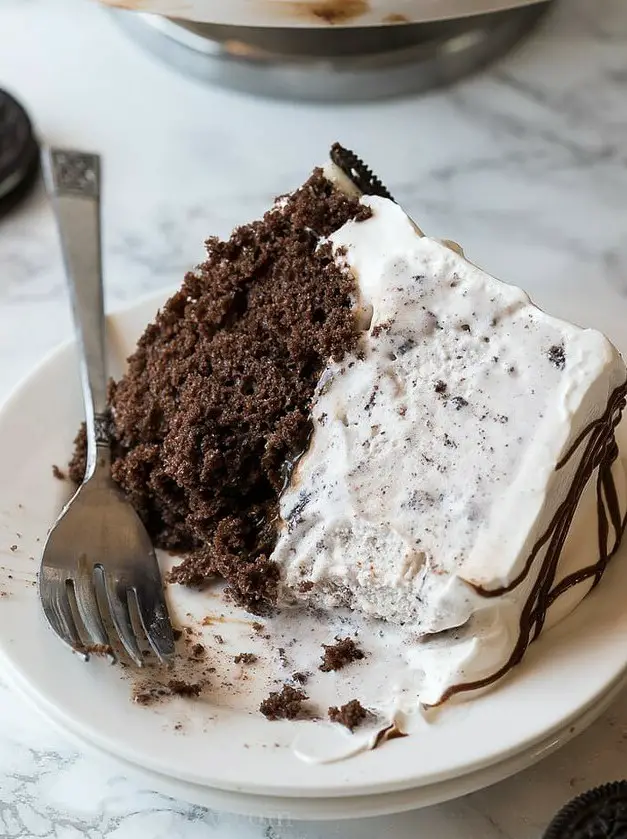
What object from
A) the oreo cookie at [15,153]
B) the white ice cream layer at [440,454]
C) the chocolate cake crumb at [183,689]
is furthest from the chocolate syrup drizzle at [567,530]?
the oreo cookie at [15,153]

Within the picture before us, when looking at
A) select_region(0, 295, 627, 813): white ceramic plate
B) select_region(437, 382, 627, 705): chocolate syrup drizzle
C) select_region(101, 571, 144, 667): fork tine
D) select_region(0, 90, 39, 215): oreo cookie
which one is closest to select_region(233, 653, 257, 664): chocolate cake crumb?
select_region(0, 295, 627, 813): white ceramic plate

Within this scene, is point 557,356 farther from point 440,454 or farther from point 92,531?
point 92,531

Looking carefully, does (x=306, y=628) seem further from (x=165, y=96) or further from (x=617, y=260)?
(x=165, y=96)


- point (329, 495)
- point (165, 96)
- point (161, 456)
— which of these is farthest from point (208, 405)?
point (165, 96)

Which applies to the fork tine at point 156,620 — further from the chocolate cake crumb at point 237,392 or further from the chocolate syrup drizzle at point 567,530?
the chocolate syrup drizzle at point 567,530

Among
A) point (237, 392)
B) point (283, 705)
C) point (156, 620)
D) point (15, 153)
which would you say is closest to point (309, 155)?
point (15, 153)

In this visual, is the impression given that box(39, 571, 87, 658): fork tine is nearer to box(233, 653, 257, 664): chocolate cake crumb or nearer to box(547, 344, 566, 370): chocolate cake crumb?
A: box(233, 653, 257, 664): chocolate cake crumb
